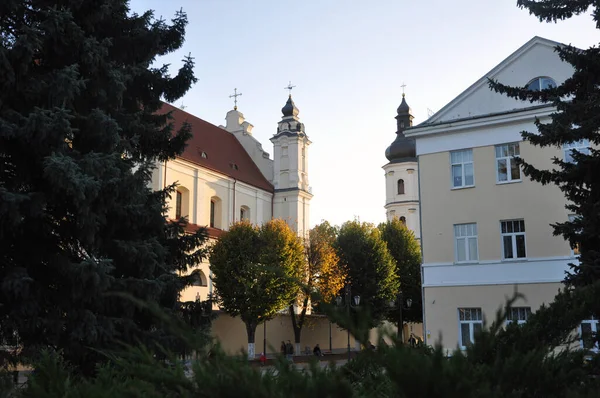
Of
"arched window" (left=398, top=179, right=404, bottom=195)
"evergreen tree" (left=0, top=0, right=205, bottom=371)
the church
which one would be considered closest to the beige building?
"evergreen tree" (left=0, top=0, right=205, bottom=371)

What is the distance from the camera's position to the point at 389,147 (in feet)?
199

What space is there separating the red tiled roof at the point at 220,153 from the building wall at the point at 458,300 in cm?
2208

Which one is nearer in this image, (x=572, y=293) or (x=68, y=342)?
(x=572, y=293)

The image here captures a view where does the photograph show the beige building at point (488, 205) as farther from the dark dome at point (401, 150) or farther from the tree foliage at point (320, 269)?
the dark dome at point (401, 150)

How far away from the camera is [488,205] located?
22.8m

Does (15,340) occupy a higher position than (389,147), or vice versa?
(389,147)

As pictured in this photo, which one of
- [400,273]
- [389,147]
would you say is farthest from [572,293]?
[389,147]

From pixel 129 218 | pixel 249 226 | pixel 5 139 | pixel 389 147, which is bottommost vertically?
pixel 129 218

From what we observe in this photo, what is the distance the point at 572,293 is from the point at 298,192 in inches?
1774

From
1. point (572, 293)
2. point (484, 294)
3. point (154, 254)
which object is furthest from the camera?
point (484, 294)

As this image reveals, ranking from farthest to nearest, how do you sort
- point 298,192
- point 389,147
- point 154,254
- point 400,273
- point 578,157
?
point 389,147 < point 298,192 < point 400,273 < point 578,157 < point 154,254

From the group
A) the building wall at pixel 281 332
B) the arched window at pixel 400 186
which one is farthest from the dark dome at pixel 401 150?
the building wall at pixel 281 332

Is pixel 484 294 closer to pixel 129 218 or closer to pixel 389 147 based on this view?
pixel 129 218

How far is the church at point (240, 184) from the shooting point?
39.4 m
